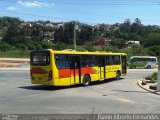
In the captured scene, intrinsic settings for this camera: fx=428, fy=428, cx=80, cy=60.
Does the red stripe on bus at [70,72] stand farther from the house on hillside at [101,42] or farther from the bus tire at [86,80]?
the house on hillside at [101,42]

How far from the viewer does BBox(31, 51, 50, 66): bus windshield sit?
2655cm

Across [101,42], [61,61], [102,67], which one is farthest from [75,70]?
[101,42]

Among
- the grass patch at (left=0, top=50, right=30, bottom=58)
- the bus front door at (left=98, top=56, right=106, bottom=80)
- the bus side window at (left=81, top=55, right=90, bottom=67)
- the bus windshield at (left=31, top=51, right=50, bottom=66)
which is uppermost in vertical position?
the bus windshield at (left=31, top=51, right=50, bottom=66)

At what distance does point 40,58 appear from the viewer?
26.9 metres

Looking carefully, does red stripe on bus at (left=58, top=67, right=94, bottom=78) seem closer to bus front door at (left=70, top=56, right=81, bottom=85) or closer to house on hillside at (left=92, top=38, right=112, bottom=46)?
bus front door at (left=70, top=56, right=81, bottom=85)

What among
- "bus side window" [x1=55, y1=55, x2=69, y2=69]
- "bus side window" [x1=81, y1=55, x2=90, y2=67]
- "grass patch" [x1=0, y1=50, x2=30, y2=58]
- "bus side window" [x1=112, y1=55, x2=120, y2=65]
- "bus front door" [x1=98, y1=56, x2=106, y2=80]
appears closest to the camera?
"bus side window" [x1=55, y1=55, x2=69, y2=69]

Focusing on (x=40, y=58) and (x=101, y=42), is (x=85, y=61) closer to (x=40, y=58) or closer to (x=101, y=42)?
(x=40, y=58)

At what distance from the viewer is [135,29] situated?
152375 millimetres

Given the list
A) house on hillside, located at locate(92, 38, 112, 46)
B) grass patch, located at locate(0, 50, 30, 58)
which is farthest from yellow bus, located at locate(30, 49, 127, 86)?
Answer: grass patch, located at locate(0, 50, 30, 58)

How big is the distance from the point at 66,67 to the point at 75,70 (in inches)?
47.7

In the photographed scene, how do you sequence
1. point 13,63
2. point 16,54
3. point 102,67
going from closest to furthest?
point 102,67
point 13,63
point 16,54

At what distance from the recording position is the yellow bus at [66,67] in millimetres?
26484

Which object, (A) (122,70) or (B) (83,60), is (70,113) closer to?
(B) (83,60)

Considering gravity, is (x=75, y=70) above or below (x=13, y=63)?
above
